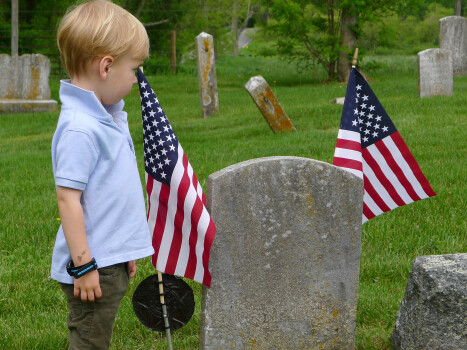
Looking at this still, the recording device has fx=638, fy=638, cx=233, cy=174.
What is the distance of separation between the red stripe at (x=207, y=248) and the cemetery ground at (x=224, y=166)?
61 centimetres

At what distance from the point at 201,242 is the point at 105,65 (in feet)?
3.56

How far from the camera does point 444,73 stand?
12.1 metres

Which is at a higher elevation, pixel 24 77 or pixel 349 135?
pixel 24 77

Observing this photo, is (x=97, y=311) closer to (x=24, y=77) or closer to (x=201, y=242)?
(x=201, y=242)

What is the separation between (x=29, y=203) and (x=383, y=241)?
11.7 ft

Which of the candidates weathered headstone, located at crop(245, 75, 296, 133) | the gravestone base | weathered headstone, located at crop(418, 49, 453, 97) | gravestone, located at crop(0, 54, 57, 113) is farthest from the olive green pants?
gravestone, located at crop(0, 54, 57, 113)

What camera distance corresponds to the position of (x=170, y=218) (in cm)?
333

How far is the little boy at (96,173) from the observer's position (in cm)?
246

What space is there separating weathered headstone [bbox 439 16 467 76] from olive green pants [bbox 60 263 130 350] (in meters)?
16.8

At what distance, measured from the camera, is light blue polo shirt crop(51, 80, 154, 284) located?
2.46 metres

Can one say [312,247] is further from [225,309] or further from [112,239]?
[112,239]

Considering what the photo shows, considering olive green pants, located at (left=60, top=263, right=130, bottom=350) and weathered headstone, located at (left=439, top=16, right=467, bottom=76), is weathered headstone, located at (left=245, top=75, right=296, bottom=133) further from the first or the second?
weathered headstone, located at (left=439, top=16, right=467, bottom=76)

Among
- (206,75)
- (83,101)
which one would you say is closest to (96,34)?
(83,101)

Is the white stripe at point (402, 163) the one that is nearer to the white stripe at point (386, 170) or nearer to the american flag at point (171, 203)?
the white stripe at point (386, 170)
